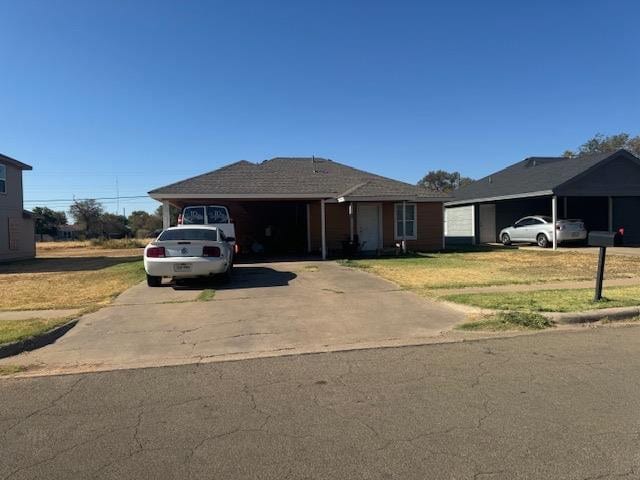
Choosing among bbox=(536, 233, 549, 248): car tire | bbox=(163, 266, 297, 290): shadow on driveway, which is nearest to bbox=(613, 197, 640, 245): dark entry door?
bbox=(536, 233, 549, 248): car tire

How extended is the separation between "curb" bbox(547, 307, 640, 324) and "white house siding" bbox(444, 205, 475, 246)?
22358mm

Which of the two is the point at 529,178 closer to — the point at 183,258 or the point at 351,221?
the point at 351,221

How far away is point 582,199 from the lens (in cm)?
3058

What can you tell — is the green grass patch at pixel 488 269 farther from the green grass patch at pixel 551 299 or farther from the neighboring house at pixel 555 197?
the neighboring house at pixel 555 197

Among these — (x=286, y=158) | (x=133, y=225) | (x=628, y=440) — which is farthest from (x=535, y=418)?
(x=133, y=225)

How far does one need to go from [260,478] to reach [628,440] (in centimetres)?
278

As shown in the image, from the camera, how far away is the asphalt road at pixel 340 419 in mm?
3621

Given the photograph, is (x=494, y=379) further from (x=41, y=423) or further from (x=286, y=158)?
(x=286, y=158)

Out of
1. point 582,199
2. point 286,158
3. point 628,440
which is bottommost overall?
point 628,440

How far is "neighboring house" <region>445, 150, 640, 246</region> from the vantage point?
81.5 feet

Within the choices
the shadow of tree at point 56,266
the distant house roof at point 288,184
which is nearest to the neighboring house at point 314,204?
the distant house roof at point 288,184

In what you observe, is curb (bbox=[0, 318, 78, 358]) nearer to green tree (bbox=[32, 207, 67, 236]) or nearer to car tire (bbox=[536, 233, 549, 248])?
car tire (bbox=[536, 233, 549, 248])

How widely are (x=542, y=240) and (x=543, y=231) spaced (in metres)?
0.49

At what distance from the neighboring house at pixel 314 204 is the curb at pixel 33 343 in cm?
1205
